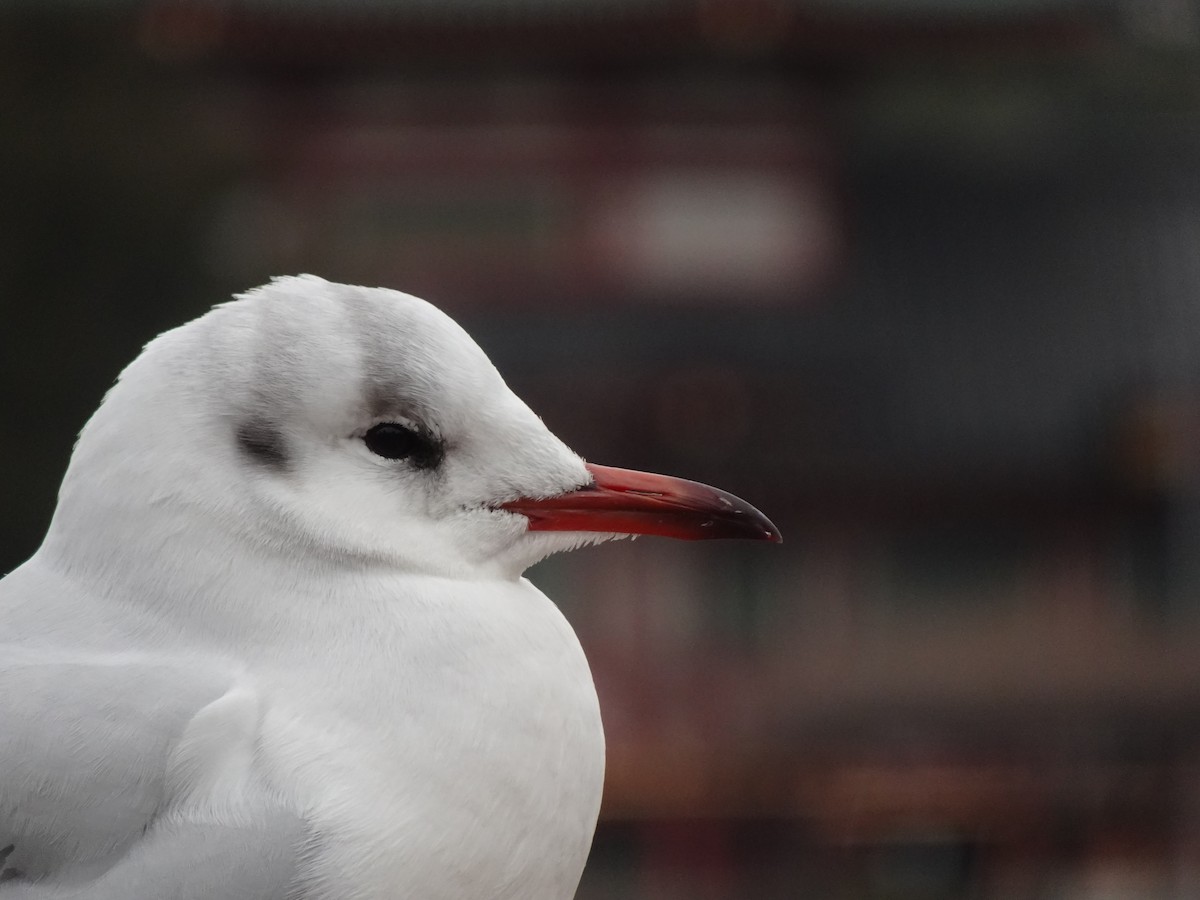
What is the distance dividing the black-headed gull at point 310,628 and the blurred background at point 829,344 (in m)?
2.82

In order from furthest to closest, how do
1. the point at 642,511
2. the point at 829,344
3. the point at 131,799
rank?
the point at 829,344
the point at 642,511
the point at 131,799

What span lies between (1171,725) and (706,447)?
1517 mm

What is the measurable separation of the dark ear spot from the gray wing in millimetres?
106

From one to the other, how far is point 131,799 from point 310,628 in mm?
107

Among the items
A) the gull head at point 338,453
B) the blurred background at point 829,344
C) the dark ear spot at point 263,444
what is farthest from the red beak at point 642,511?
the blurred background at point 829,344

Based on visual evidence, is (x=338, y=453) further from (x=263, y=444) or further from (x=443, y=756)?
(x=443, y=756)

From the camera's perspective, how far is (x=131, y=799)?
729 millimetres

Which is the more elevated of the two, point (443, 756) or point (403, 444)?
point (403, 444)

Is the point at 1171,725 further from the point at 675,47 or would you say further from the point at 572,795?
the point at 572,795

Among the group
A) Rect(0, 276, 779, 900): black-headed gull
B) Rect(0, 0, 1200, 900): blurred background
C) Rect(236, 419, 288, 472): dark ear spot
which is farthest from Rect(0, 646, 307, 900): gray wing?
Rect(0, 0, 1200, 900): blurred background

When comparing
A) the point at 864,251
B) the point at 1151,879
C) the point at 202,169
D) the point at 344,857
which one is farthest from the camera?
the point at 864,251

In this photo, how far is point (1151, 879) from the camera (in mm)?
4691

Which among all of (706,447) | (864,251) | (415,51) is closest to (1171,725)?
(706,447)

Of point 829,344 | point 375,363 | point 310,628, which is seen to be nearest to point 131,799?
point 310,628
